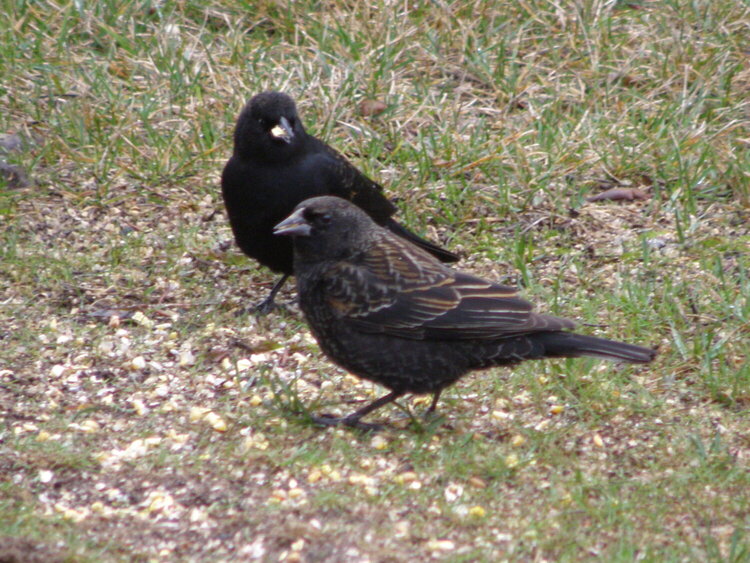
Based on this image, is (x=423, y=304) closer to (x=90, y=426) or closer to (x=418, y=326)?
(x=418, y=326)

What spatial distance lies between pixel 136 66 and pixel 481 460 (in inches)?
161

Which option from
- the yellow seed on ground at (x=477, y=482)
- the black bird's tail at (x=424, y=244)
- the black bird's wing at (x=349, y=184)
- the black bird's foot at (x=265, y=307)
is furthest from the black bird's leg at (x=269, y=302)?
the yellow seed on ground at (x=477, y=482)

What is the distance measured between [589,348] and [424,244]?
1692 mm

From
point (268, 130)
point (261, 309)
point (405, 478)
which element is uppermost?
point (268, 130)

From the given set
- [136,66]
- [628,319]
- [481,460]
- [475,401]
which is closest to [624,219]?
[628,319]

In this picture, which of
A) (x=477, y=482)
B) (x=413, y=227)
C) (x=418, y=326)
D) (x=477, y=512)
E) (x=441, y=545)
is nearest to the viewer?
(x=441, y=545)

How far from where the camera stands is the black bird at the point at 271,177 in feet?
17.9

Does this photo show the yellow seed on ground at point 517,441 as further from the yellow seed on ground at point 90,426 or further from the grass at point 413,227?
the yellow seed on ground at point 90,426

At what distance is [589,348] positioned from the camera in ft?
14.0

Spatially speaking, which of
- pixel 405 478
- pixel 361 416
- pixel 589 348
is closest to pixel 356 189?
pixel 361 416

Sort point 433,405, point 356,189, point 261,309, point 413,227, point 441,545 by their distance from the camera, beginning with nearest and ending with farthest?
point 441,545, point 433,405, point 261,309, point 356,189, point 413,227

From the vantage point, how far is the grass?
12.4ft

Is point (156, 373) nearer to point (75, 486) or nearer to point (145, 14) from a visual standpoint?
point (75, 486)

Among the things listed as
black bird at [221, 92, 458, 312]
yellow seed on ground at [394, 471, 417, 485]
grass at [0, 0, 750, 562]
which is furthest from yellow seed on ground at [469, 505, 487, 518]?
black bird at [221, 92, 458, 312]
